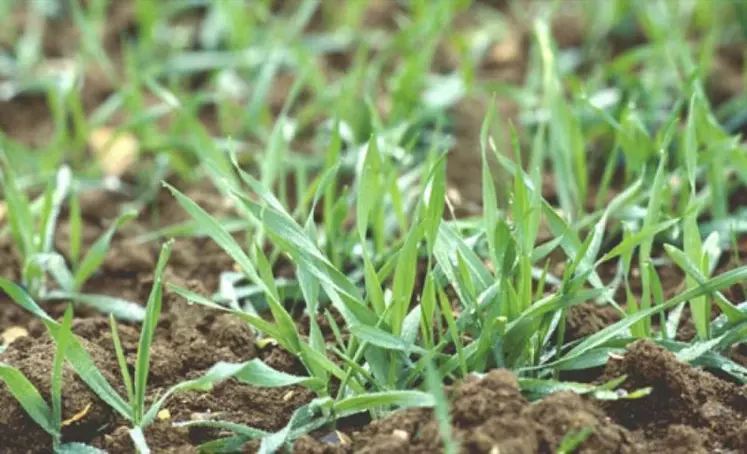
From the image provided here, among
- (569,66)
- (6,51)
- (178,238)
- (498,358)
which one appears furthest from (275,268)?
(6,51)

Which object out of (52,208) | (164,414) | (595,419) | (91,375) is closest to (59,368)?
(91,375)

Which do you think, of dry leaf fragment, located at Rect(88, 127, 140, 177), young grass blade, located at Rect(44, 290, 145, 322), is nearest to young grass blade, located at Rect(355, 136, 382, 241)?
young grass blade, located at Rect(44, 290, 145, 322)

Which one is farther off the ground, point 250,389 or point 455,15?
point 455,15

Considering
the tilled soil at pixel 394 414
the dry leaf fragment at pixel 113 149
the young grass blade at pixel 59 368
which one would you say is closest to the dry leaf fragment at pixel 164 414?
the tilled soil at pixel 394 414

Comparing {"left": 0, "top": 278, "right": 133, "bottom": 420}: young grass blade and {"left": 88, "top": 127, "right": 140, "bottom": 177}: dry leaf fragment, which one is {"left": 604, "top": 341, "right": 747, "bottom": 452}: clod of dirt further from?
{"left": 88, "top": 127, "right": 140, "bottom": 177}: dry leaf fragment

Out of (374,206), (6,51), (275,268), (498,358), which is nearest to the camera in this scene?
(498,358)

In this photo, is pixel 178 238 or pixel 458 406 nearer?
pixel 458 406

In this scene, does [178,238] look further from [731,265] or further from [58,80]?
[731,265]
